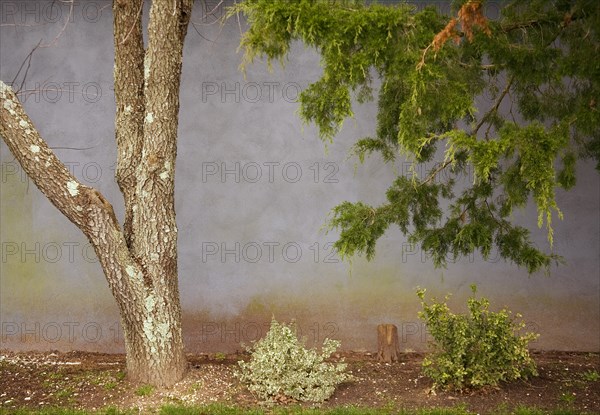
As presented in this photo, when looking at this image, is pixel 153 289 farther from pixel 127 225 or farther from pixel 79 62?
pixel 79 62

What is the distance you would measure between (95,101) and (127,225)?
2.42 m

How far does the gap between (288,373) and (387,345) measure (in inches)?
68.3

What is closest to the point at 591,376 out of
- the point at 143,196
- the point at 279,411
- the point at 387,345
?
the point at 387,345

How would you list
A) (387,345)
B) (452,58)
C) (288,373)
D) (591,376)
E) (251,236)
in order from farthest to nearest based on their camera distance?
(251,236) < (387,345) < (591,376) < (288,373) < (452,58)

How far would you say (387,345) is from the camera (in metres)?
7.61

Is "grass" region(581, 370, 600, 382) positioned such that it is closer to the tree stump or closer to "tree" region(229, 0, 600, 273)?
the tree stump

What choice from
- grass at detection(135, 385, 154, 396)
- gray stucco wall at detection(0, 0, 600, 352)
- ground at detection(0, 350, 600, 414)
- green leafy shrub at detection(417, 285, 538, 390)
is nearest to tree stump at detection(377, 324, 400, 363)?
ground at detection(0, 350, 600, 414)

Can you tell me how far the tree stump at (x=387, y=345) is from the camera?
7594mm

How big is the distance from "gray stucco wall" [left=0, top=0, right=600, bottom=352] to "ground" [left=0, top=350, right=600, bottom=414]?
836 mm

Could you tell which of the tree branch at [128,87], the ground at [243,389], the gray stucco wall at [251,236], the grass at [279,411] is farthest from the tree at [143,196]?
the gray stucco wall at [251,236]

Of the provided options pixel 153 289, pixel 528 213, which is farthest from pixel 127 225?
pixel 528 213

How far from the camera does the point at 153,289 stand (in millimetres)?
6227

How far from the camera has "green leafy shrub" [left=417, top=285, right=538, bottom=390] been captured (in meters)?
6.12

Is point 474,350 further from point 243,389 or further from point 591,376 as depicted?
point 243,389
